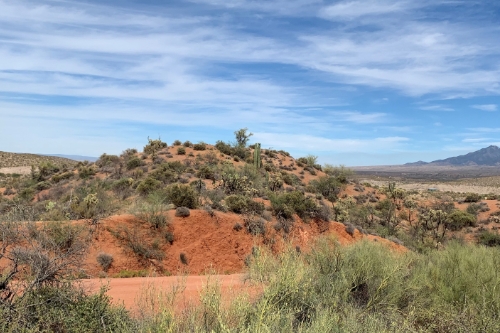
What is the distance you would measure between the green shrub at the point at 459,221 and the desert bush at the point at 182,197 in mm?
22425

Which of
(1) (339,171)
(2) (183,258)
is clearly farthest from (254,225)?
(1) (339,171)

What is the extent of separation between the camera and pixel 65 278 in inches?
263

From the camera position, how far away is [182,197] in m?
19.4

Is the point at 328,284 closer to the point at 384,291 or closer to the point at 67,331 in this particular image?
the point at 384,291

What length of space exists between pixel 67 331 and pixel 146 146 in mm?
40816

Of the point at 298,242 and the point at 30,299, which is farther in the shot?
the point at 298,242

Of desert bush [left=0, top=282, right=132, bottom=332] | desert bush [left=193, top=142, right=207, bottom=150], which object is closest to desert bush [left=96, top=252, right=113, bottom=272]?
desert bush [left=0, top=282, right=132, bottom=332]

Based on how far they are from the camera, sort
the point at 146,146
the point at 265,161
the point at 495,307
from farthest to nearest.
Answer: the point at 265,161 < the point at 146,146 < the point at 495,307

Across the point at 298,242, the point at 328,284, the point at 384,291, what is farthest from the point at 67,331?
the point at 298,242

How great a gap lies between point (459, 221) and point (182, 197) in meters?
24.9

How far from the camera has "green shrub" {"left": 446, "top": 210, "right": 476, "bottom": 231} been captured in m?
30.7

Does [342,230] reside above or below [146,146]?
below

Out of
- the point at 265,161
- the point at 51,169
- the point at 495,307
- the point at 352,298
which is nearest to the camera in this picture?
the point at 495,307

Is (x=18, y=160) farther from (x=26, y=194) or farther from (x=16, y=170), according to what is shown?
(x=26, y=194)
